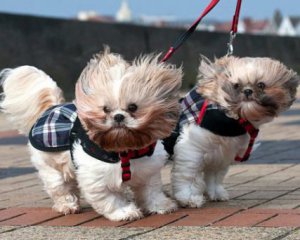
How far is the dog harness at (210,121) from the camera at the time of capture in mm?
5137

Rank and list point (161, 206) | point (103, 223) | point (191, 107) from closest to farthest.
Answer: point (103, 223), point (161, 206), point (191, 107)

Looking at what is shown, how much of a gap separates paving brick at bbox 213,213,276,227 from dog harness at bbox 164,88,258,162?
0.62m

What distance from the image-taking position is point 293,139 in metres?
9.58

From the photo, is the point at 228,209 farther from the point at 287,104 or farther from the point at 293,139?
the point at 293,139

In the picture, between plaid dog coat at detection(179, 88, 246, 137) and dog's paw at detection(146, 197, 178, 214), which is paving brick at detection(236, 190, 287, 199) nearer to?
plaid dog coat at detection(179, 88, 246, 137)

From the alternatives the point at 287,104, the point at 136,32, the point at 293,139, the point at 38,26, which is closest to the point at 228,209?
the point at 287,104

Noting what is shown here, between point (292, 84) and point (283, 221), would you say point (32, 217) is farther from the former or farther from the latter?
point (292, 84)

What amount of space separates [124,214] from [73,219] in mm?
354

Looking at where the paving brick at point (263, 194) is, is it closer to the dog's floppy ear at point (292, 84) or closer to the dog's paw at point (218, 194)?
the dog's paw at point (218, 194)

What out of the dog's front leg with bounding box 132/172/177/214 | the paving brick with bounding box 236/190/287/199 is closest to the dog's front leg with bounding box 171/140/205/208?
the dog's front leg with bounding box 132/172/177/214

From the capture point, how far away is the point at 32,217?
16.2 ft

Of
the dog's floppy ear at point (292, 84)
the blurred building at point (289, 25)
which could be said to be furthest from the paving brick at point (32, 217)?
the blurred building at point (289, 25)

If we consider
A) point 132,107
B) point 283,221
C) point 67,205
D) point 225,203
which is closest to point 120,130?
point 132,107

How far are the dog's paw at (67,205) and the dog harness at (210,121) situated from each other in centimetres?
71
